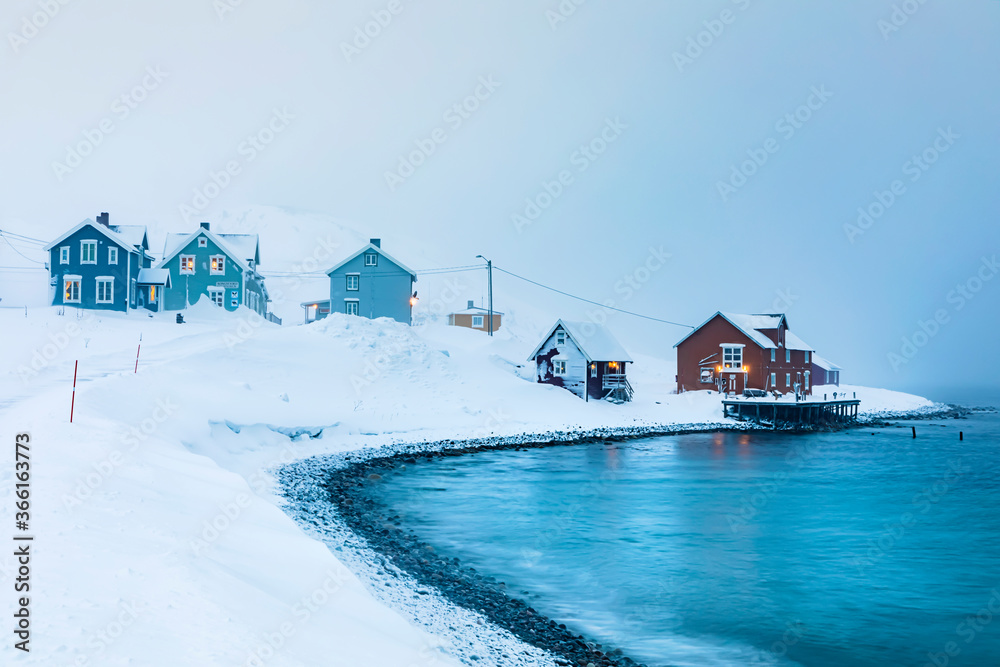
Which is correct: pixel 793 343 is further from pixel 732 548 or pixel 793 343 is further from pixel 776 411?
pixel 732 548

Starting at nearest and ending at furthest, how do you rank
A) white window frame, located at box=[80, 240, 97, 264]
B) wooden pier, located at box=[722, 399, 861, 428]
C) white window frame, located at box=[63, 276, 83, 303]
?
white window frame, located at box=[63, 276, 83, 303] → white window frame, located at box=[80, 240, 97, 264] → wooden pier, located at box=[722, 399, 861, 428]

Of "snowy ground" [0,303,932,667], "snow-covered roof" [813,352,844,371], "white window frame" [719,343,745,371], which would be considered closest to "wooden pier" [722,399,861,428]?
"white window frame" [719,343,745,371]

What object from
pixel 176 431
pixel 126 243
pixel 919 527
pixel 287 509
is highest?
pixel 126 243

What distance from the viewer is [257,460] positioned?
90.4 ft

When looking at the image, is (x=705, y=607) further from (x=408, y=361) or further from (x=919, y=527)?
(x=408, y=361)

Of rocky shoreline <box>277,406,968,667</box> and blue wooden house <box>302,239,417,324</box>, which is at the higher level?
blue wooden house <box>302,239,417,324</box>

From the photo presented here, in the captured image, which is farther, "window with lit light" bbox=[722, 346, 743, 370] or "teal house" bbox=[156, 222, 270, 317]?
"window with lit light" bbox=[722, 346, 743, 370]

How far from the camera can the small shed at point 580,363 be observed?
186 ft

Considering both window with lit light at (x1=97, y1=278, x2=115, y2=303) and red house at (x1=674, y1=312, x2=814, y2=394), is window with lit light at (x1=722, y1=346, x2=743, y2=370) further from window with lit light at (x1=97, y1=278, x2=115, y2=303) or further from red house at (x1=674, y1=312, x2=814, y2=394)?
window with lit light at (x1=97, y1=278, x2=115, y2=303)

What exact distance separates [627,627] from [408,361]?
34.4 m

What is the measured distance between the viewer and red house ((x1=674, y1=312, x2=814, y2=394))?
212 ft

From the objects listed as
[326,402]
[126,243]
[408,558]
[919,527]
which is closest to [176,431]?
[408,558]

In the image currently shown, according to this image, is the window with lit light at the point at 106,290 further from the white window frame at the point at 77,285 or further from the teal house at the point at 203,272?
the teal house at the point at 203,272

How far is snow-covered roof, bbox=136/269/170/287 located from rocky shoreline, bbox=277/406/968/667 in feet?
119
